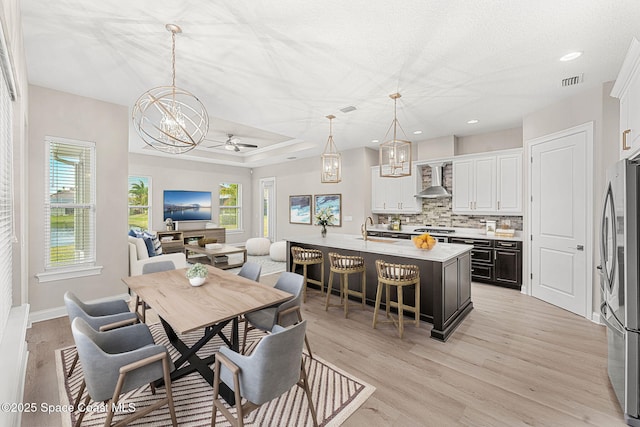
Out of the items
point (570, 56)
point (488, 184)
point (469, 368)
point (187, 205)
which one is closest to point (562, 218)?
point (488, 184)

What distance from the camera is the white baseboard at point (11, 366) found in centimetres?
141

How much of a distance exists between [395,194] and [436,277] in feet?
12.1

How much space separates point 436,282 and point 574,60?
2646mm

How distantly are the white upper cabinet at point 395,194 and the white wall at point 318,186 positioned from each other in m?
0.15

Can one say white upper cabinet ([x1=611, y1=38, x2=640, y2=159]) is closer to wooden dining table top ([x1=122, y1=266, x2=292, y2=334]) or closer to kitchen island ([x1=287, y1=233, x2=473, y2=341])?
kitchen island ([x1=287, y1=233, x2=473, y2=341])

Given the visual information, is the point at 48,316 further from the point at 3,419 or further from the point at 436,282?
the point at 436,282

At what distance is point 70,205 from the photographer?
3.65 m

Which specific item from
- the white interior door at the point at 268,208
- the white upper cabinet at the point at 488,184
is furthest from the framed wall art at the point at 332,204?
the white upper cabinet at the point at 488,184

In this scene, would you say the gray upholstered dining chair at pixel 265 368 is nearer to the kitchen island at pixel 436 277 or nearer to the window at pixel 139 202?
the kitchen island at pixel 436 277

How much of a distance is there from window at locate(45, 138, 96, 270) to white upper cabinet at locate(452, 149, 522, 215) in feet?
20.4

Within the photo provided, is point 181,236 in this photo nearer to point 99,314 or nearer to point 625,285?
point 99,314

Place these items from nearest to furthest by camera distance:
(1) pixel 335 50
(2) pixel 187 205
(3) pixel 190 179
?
(1) pixel 335 50 → (2) pixel 187 205 → (3) pixel 190 179

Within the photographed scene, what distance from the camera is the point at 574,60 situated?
2.77 metres

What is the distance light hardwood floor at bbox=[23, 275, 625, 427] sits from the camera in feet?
6.31
